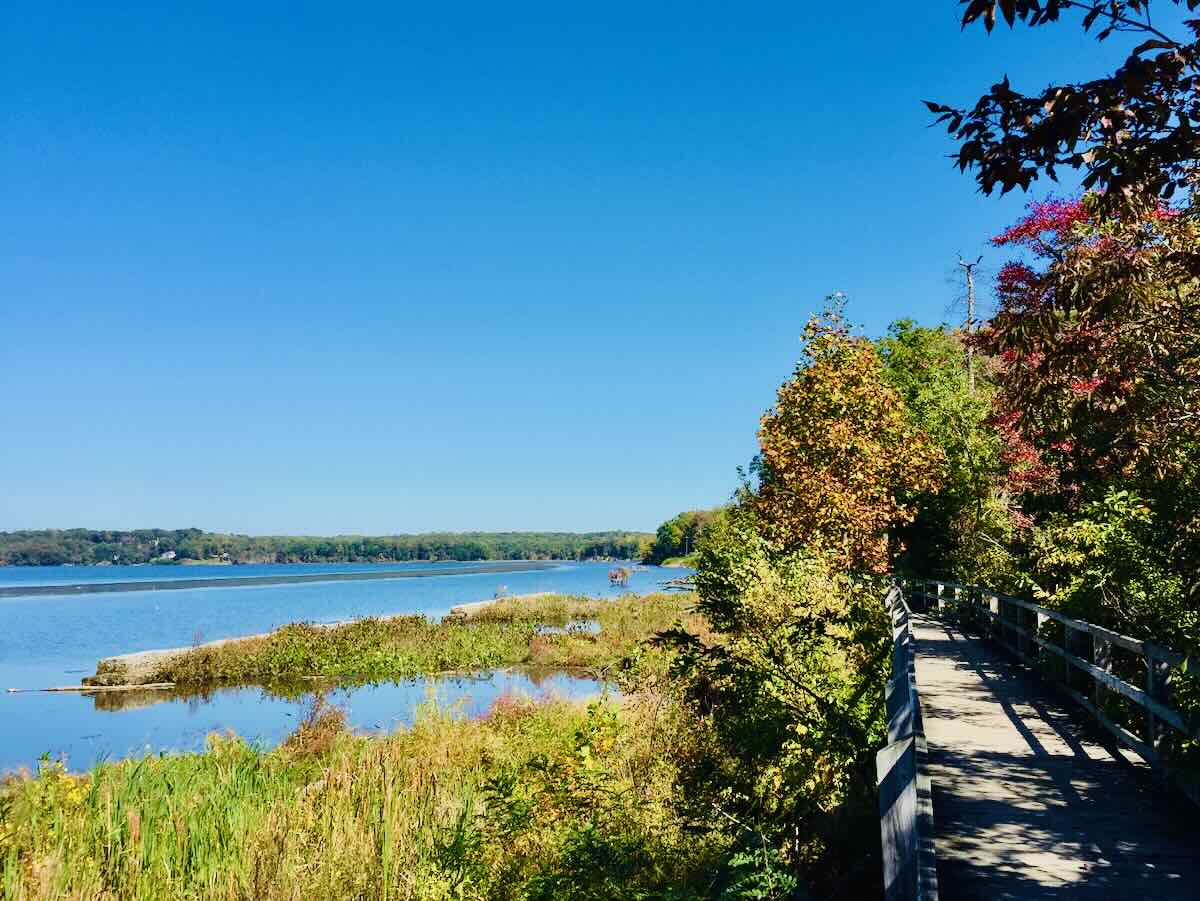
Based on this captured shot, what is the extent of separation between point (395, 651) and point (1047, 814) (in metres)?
29.0

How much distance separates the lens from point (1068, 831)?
6191 mm

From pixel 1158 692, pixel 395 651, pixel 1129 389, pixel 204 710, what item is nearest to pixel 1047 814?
pixel 1158 692

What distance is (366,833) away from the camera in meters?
8.72

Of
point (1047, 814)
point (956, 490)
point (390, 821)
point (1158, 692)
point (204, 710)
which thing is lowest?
point (204, 710)

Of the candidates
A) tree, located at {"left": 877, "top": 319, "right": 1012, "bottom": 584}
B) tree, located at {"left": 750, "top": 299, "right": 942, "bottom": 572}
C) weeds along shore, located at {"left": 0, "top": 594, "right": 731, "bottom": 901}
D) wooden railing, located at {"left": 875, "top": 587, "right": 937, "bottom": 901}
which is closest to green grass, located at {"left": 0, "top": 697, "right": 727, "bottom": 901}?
weeds along shore, located at {"left": 0, "top": 594, "right": 731, "bottom": 901}

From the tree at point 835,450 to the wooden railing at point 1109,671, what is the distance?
317cm

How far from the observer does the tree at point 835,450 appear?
18094 mm

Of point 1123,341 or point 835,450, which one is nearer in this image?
point 1123,341

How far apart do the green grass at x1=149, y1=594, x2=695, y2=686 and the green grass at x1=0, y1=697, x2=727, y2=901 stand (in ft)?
48.4

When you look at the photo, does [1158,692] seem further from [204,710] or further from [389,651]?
[389,651]

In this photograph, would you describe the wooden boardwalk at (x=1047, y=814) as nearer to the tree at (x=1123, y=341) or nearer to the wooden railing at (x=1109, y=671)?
the wooden railing at (x=1109, y=671)

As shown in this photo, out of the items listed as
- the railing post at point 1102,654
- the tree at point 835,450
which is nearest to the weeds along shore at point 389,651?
the tree at point 835,450

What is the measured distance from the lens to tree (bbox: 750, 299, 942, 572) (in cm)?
1809

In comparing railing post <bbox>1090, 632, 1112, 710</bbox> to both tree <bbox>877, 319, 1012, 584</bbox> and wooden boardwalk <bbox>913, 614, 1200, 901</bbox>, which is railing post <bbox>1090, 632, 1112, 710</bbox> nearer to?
wooden boardwalk <bbox>913, 614, 1200, 901</bbox>
